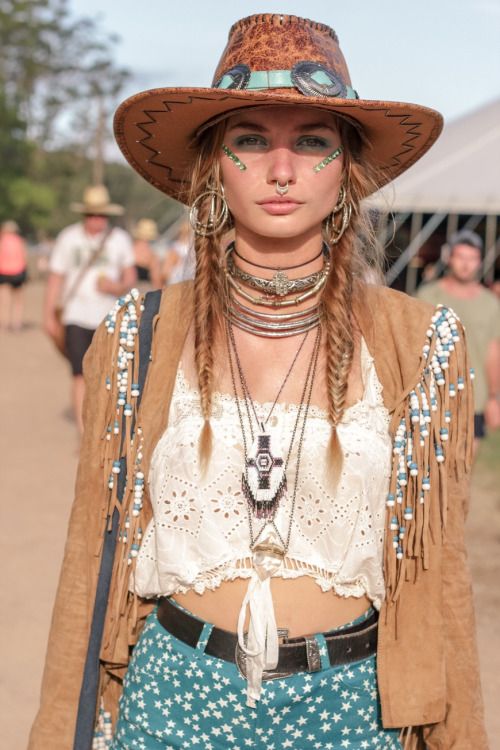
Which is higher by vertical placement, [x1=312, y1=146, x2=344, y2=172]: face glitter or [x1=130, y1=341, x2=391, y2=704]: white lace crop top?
[x1=312, y1=146, x2=344, y2=172]: face glitter

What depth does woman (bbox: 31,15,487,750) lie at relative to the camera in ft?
7.02

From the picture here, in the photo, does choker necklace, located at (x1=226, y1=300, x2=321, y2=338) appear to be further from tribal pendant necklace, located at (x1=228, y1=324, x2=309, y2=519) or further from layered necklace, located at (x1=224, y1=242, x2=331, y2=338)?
tribal pendant necklace, located at (x1=228, y1=324, x2=309, y2=519)

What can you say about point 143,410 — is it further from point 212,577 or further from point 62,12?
point 62,12

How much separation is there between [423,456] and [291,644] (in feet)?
1.58

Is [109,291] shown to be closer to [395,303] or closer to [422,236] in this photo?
[395,303]

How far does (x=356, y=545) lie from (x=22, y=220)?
42.8m

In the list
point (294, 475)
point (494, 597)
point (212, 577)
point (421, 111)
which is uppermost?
point (421, 111)

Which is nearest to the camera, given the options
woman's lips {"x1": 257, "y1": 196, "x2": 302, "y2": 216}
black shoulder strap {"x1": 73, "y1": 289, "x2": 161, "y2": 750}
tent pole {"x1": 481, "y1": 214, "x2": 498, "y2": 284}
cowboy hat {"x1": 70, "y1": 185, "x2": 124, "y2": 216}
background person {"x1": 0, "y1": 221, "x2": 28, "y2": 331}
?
woman's lips {"x1": 257, "y1": 196, "x2": 302, "y2": 216}

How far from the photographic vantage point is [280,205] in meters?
2.20

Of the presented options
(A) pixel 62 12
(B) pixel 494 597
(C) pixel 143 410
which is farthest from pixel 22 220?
(C) pixel 143 410

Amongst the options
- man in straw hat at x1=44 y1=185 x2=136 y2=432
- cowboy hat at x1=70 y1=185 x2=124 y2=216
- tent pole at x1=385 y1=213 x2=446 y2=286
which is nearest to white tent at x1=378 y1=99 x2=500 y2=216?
tent pole at x1=385 y1=213 x2=446 y2=286

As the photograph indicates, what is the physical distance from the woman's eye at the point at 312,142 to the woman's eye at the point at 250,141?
0.26 feet

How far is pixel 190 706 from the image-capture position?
2.15 metres

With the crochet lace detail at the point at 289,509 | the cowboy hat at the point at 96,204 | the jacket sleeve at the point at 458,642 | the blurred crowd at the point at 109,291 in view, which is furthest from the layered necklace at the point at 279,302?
the cowboy hat at the point at 96,204
